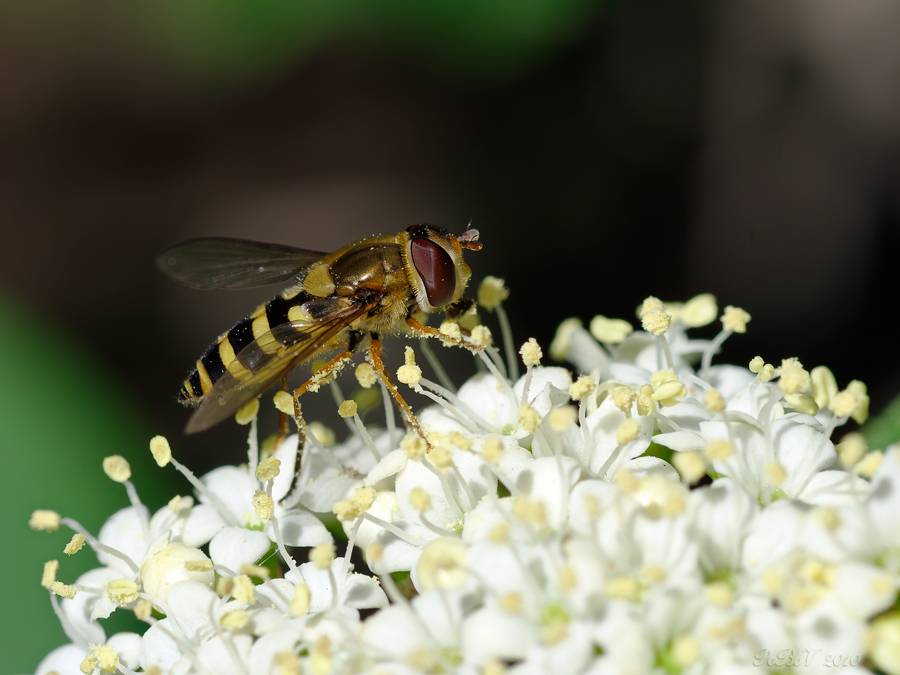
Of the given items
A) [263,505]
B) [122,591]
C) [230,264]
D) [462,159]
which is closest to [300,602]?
[263,505]

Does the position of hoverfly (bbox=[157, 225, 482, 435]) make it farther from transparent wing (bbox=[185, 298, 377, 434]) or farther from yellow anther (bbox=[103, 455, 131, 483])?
yellow anther (bbox=[103, 455, 131, 483])

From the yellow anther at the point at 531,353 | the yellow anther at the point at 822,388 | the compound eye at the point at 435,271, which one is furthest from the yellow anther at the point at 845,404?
the compound eye at the point at 435,271

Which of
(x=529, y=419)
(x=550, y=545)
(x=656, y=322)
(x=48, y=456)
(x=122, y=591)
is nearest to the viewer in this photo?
(x=550, y=545)

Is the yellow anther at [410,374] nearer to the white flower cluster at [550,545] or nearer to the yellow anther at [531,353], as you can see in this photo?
the white flower cluster at [550,545]

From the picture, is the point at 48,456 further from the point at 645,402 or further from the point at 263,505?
the point at 645,402

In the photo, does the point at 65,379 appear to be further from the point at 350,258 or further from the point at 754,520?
the point at 754,520

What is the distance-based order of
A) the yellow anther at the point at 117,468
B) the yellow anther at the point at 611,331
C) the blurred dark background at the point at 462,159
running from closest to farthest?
the yellow anther at the point at 117,468, the yellow anther at the point at 611,331, the blurred dark background at the point at 462,159

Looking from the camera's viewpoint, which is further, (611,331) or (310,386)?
(611,331)
